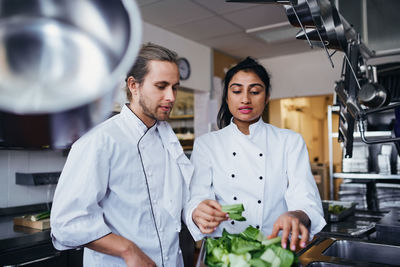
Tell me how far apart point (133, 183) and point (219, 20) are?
3253 mm

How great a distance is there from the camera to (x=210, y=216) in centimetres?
118

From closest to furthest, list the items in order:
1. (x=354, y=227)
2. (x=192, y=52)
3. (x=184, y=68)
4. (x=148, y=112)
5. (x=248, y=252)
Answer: (x=248, y=252)
(x=148, y=112)
(x=354, y=227)
(x=184, y=68)
(x=192, y=52)

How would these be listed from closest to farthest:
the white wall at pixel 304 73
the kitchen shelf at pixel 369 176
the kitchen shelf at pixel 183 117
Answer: the kitchen shelf at pixel 369 176 < the white wall at pixel 304 73 < the kitchen shelf at pixel 183 117

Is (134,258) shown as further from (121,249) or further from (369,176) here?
(369,176)

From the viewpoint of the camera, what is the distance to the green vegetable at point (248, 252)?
2.89 ft

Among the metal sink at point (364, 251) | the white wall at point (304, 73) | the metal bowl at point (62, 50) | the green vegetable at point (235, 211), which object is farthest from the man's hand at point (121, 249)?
the white wall at point (304, 73)

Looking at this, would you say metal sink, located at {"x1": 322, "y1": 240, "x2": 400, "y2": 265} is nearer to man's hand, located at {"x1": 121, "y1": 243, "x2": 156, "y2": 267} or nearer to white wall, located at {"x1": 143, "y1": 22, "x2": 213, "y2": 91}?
man's hand, located at {"x1": 121, "y1": 243, "x2": 156, "y2": 267}

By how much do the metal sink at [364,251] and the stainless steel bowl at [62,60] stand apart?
152 centimetres

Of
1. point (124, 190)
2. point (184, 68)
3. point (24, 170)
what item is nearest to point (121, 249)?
point (124, 190)

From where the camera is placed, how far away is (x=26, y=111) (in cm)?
30

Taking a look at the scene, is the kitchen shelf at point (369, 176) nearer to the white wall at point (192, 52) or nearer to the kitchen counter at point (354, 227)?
the kitchen counter at point (354, 227)

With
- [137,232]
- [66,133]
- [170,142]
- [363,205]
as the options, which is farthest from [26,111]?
[363,205]

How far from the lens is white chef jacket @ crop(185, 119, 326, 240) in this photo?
5.18ft

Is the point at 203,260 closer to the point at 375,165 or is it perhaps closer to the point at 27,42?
the point at 27,42
